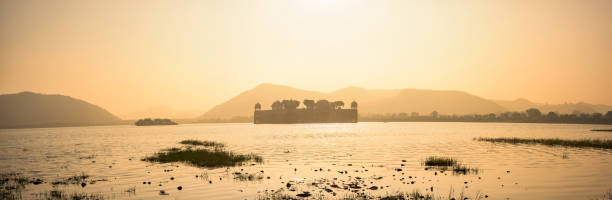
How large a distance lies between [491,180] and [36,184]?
28.9m

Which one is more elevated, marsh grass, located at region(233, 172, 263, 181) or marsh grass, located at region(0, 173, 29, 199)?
marsh grass, located at region(233, 172, 263, 181)

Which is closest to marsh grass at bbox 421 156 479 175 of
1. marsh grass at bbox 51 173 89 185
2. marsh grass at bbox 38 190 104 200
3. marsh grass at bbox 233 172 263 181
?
marsh grass at bbox 233 172 263 181

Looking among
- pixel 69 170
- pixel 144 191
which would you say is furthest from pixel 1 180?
pixel 144 191

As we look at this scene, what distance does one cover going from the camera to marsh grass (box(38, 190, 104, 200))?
18.8 m

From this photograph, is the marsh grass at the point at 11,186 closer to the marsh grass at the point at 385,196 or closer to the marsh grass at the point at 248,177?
the marsh grass at the point at 248,177

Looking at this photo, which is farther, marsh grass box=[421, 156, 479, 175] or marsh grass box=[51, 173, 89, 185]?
marsh grass box=[421, 156, 479, 175]

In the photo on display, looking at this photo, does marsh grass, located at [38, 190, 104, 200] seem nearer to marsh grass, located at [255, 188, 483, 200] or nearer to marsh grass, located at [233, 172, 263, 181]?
marsh grass, located at [233, 172, 263, 181]

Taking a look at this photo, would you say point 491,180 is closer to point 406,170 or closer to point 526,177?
point 526,177

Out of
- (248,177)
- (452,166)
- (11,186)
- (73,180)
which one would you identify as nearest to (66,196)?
(11,186)

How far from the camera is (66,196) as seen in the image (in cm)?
1944

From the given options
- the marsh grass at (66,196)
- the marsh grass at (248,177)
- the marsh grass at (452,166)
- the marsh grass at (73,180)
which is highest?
the marsh grass at (452,166)

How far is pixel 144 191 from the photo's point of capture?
20.9 meters

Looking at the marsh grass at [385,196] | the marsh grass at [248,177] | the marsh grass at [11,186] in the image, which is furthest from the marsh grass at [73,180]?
the marsh grass at [385,196]

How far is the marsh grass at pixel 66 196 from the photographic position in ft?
61.6
